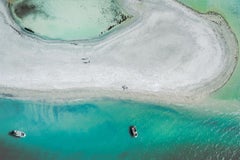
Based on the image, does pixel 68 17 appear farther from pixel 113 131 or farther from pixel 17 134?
pixel 17 134

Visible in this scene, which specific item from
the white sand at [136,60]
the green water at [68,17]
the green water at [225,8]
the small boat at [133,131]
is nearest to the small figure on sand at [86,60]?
the white sand at [136,60]

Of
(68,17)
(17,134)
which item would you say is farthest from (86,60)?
(17,134)

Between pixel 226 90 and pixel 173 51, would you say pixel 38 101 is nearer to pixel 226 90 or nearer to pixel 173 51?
pixel 173 51

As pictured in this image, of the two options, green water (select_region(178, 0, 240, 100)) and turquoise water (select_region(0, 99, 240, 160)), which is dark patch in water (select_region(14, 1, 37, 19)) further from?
green water (select_region(178, 0, 240, 100))

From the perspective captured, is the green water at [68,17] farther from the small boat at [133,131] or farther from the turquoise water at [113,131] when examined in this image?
the small boat at [133,131]

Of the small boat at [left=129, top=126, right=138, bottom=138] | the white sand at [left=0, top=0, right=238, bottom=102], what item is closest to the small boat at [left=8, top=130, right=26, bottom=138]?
the white sand at [left=0, top=0, right=238, bottom=102]
